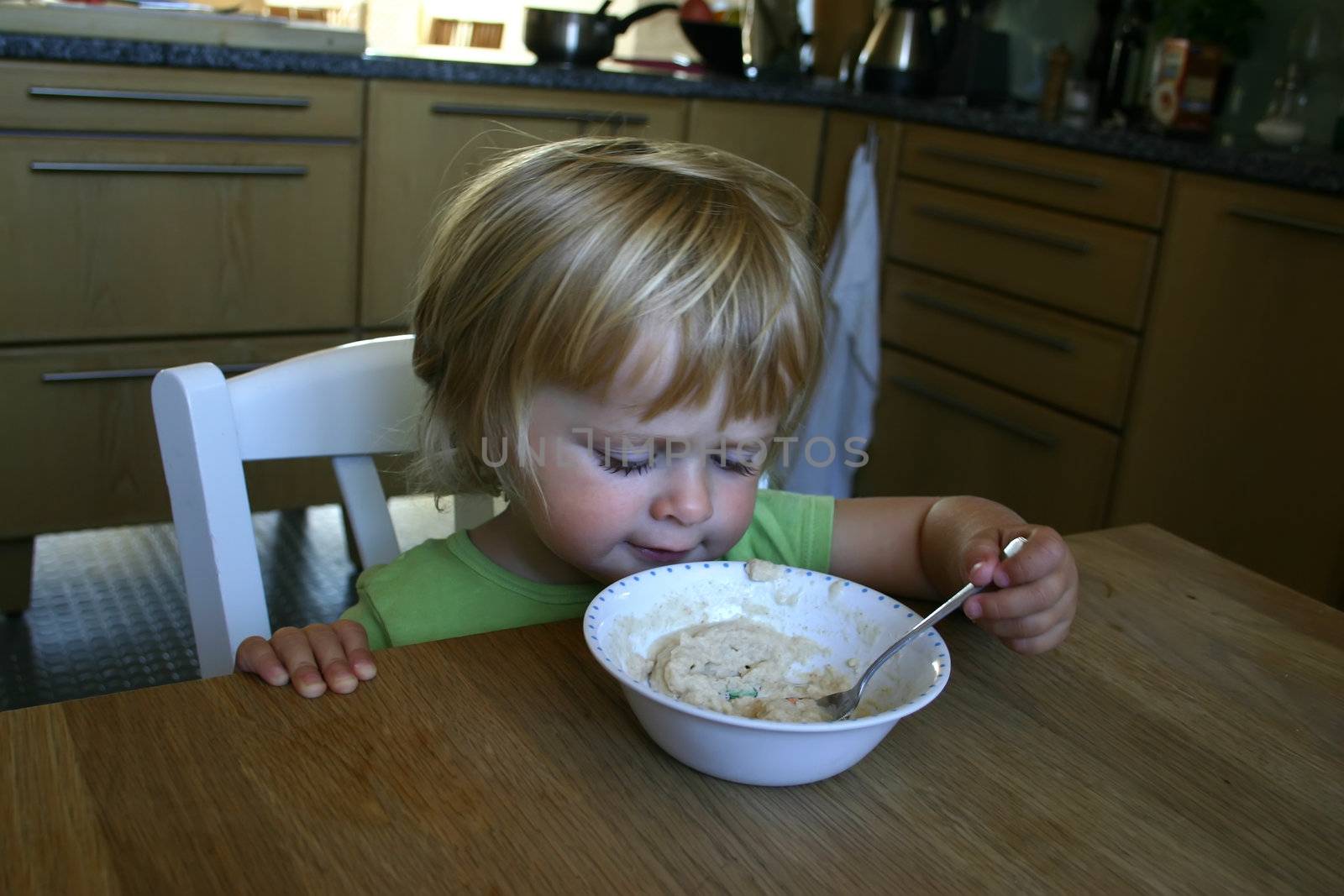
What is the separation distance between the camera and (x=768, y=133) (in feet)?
9.22

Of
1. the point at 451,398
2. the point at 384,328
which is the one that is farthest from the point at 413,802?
the point at 384,328

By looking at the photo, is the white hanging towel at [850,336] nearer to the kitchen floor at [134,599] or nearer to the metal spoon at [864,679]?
the kitchen floor at [134,599]

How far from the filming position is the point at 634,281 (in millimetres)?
792

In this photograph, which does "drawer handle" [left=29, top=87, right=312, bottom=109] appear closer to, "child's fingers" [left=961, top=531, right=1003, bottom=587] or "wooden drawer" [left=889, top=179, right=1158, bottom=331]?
"wooden drawer" [left=889, top=179, right=1158, bottom=331]

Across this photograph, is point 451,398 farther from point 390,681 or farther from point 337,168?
point 337,168

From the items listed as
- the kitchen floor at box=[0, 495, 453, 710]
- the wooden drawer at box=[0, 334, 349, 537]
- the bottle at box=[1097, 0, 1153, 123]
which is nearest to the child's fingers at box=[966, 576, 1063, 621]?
the kitchen floor at box=[0, 495, 453, 710]

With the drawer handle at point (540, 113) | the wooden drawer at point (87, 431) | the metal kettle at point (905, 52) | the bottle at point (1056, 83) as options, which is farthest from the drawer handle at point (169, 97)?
the bottle at point (1056, 83)

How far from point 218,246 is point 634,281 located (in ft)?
5.57

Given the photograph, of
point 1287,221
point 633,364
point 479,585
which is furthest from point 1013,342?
point 633,364

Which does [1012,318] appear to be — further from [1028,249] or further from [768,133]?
[768,133]

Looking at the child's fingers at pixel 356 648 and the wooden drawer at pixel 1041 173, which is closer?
the child's fingers at pixel 356 648

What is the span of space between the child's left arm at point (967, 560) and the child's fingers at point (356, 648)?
34 centimetres

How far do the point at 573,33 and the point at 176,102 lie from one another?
0.80 meters

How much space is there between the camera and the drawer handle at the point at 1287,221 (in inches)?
79.0
